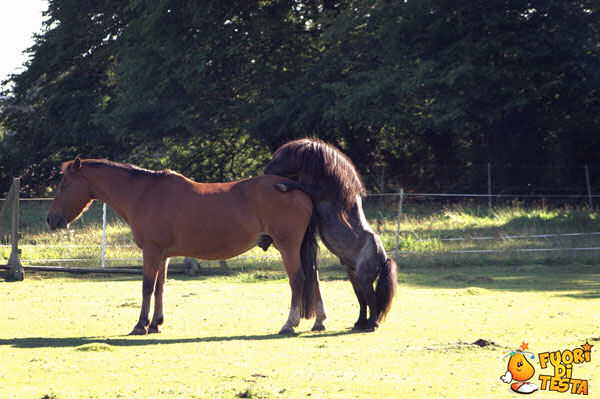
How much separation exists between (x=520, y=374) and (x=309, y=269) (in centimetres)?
334

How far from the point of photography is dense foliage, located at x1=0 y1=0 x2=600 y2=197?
79.7ft

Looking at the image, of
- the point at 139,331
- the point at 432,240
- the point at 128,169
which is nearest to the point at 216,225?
the point at 128,169

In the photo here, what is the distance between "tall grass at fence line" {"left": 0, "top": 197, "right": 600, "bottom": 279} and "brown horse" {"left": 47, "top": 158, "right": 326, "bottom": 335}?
5.92 m

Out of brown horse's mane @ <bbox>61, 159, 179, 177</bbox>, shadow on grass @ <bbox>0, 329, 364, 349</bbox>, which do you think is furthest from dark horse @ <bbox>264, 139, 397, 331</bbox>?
brown horse's mane @ <bbox>61, 159, 179, 177</bbox>

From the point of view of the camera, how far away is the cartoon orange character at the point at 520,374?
5.94m

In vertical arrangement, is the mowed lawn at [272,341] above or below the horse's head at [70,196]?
below

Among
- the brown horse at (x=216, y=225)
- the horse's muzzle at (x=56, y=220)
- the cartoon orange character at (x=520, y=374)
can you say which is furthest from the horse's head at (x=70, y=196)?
the cartoon orange character at (x=520, y=374)

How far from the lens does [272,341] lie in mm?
8383

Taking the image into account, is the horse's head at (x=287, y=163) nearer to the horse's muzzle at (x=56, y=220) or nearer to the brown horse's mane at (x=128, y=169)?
the brown horse's mane at (x=128, y=169)

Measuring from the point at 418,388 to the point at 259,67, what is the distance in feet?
77.7

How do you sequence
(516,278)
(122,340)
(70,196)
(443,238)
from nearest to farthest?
(122,340) < (70,196) < (516,278) < (443,238)

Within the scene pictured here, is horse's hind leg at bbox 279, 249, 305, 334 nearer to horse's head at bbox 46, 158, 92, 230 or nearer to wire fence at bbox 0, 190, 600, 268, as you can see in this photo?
horse's head at bbox 46, 158, 92, 230

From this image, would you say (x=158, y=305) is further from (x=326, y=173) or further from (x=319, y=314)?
(x=326, y=173)

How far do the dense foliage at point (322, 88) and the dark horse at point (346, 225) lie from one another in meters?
14.9
